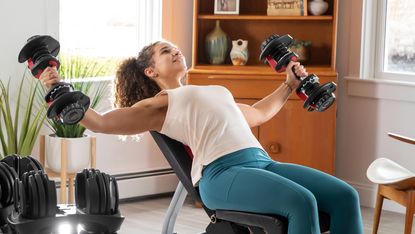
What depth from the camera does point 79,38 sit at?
502 centimetres

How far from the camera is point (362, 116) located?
511 cm

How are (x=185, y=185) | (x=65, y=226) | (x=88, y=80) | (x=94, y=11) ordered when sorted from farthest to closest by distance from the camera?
(x=94, y=11) < (x=88, y=80) < (x=185, y=185) < (x=65, y=226)

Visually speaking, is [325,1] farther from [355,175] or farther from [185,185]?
[185,185]

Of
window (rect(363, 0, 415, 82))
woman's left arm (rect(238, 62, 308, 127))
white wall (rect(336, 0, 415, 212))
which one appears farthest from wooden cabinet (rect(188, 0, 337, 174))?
woman's left arm (rect(238, 62, 308, 127))

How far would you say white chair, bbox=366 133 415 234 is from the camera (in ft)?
12.3

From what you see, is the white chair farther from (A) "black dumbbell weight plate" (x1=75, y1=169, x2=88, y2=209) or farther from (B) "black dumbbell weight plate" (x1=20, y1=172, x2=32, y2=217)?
(B) "black dumbbell weight plate" (x1=20, y1=172, x2=32, y2=217)

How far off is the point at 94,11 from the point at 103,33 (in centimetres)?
15

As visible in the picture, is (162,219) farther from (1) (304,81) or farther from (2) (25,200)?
(2) (25,200)

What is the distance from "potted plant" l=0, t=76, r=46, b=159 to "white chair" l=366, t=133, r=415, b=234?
1.72 meters

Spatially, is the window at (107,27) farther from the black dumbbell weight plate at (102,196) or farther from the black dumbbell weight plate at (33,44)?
the black dumbbell weight plate at (102,196)

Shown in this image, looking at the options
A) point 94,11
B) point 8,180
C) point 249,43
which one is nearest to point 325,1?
point 249,43

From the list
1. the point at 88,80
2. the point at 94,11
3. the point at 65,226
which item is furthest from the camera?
the point at 94,11

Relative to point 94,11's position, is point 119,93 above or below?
below

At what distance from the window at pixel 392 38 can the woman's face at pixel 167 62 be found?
1.93 m
